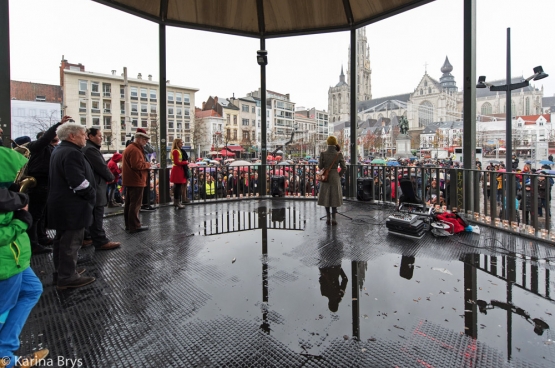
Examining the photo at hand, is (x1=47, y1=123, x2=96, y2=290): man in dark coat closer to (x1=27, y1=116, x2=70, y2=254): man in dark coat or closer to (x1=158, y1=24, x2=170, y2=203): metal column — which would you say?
(x1=27, y1=116, x2=70, y2=254): man in dark coat

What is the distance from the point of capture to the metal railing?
5.27m

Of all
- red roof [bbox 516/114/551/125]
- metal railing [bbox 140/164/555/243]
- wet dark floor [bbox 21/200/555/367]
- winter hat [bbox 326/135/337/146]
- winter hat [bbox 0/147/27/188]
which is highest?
red roof [bbox 516/114/551/125]

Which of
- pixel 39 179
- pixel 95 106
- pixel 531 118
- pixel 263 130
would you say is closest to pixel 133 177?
pixel 39 179

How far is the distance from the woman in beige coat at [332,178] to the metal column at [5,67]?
5416mm

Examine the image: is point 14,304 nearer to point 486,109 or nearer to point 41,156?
point 41,156

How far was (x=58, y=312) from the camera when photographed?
2.80 m

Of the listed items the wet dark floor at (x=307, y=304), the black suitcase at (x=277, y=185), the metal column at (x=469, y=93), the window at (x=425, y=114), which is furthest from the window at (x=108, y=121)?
the window at (x=425, y=114)

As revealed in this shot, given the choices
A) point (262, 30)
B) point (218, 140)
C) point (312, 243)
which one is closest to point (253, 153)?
point (218, 140)

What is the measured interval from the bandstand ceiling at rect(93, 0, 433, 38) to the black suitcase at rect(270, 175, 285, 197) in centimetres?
429

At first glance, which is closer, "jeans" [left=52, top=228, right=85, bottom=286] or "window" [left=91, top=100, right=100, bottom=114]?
"jeans" [left=52, top=228, right=85, bottom=286]

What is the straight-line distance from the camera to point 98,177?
4.78 metres

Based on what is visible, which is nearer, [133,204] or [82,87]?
[133,204]

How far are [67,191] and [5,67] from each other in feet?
11.0

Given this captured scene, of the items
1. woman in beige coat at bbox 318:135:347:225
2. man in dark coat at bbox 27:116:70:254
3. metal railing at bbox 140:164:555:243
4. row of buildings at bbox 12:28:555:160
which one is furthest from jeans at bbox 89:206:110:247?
row of buildings at bbox 12:28:555:160
